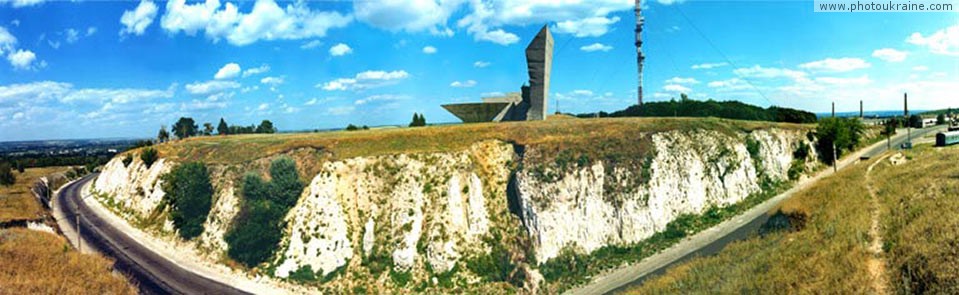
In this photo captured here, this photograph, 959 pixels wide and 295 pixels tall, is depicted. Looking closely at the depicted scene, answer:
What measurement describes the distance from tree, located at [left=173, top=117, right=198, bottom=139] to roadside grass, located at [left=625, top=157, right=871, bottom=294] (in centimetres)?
10163

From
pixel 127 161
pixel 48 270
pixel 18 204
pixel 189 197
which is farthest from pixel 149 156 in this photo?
pixel 48 270

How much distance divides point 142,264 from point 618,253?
151 feet

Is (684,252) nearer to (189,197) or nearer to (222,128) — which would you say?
(189,197)

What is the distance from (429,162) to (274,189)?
646 inches

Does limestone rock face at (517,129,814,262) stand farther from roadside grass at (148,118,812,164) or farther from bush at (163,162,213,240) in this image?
bush at (163,162,213,240)

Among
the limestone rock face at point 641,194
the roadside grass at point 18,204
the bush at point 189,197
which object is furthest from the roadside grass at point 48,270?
the limestone rock face at point 641,194

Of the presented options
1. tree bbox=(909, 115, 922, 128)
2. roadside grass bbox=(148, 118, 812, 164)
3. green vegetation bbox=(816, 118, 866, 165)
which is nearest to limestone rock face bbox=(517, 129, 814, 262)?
roadside grass bbox=(148, 118, 812, 164)

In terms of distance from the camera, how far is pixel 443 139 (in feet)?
179

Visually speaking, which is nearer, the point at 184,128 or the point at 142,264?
the point at 142,264

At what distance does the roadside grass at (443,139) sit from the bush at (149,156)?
11.9 ft

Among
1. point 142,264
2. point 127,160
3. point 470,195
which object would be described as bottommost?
point 142,264

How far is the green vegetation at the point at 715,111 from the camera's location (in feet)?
277

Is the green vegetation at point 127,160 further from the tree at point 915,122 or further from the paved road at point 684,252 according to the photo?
the tree at point 915,122

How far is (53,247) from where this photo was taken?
2478 cm
